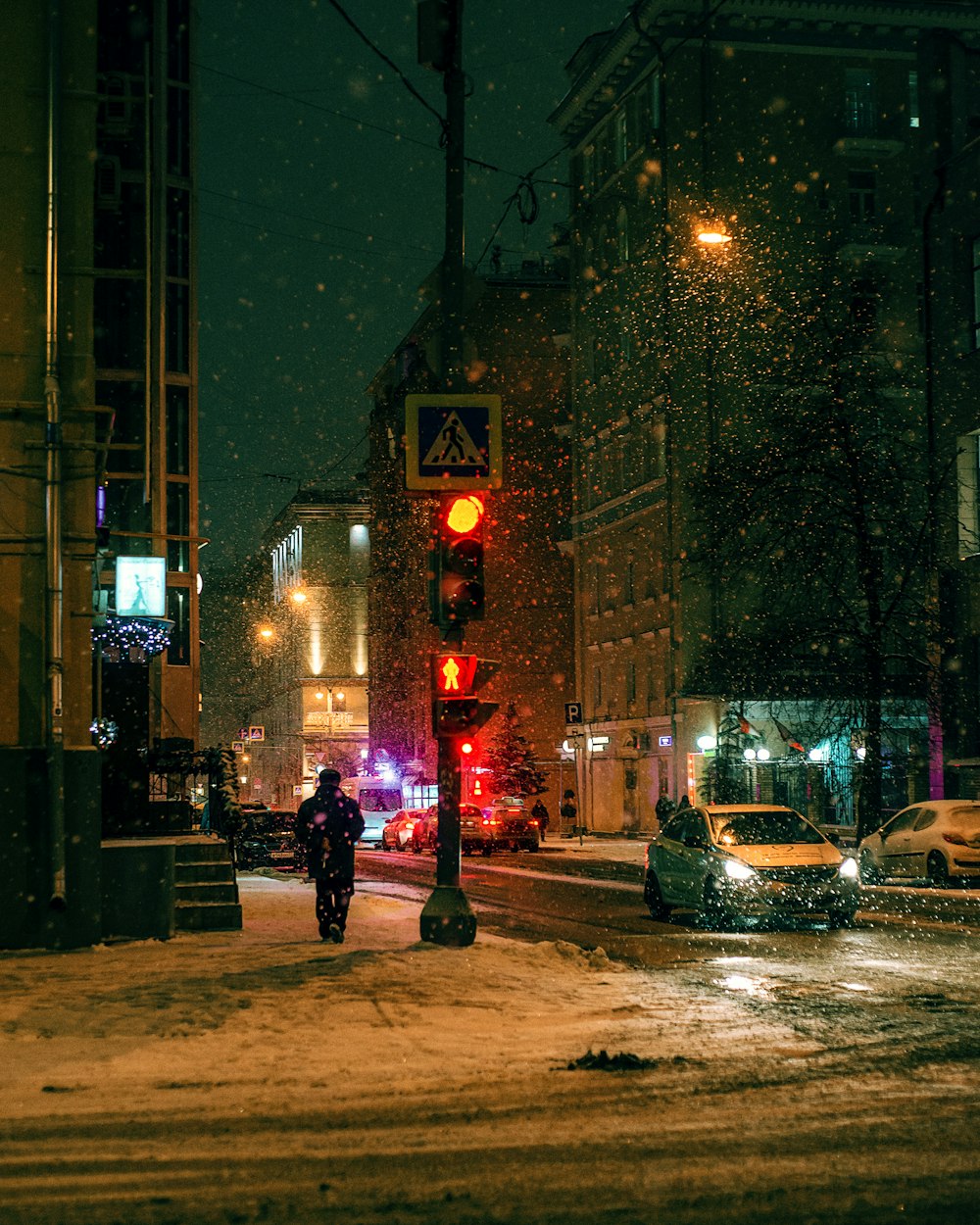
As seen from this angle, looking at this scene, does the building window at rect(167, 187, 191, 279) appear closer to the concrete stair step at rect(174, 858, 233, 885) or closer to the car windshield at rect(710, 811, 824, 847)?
the car windshield at rect(710, 811, 824, 847)

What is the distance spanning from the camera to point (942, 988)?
13.1 metres

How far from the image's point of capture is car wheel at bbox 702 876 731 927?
19672 mm

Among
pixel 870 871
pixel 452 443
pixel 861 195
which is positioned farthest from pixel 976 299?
pixel 452 443

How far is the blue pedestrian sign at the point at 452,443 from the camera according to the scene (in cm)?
1549

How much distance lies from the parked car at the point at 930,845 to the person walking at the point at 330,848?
45.8 ft

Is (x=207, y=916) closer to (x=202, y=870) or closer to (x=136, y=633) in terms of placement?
(x=202, y=870)

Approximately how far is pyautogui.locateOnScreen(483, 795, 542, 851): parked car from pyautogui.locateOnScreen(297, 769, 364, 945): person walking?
29.9 meters

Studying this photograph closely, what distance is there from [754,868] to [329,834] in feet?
18.1

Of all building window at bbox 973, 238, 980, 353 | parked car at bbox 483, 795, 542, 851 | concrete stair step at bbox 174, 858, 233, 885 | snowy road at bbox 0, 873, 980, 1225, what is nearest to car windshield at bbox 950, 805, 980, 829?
snowy road at bbox 0, 873, 980, 1225

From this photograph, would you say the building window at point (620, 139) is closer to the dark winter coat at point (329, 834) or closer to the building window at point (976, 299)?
the building window at point (976, 299)

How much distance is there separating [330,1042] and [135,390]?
27.5 m

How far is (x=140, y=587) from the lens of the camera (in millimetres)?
27906

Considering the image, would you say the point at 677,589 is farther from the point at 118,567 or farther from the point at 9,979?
the point at 9,979

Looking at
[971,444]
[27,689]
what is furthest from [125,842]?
[971,444]
